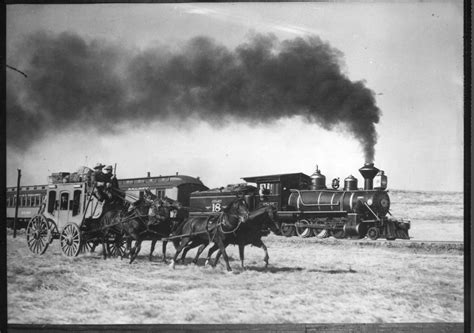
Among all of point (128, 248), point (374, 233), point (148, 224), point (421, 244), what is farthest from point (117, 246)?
point (421, 244)

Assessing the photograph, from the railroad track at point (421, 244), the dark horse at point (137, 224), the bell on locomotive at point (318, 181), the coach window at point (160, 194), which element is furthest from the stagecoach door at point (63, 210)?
the railroad track at point (421, 244)

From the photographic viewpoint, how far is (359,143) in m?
6.48

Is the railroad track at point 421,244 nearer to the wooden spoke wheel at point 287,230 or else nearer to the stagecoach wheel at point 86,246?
the wooden spoke wheel at point 287,230

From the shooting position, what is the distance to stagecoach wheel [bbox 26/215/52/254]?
6.89 meters

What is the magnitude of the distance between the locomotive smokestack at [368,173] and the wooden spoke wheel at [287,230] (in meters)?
1.25

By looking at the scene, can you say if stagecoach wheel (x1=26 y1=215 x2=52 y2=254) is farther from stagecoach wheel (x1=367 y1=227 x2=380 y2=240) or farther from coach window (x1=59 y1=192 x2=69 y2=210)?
stagecoach wheel (x1=367 y1=227 x2=380 y2=240)

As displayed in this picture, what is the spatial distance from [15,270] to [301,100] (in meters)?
4.90

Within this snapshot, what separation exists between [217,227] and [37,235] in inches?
111

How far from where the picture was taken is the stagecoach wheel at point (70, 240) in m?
6.82

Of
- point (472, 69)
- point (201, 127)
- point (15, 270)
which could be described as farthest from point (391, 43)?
point (15, 270)

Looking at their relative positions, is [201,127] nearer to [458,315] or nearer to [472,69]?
[472,69]

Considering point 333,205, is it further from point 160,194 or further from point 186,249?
point 160,194

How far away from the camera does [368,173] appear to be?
6.55 m

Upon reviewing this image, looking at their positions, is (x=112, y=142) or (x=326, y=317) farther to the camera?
(x=112, y=142)
